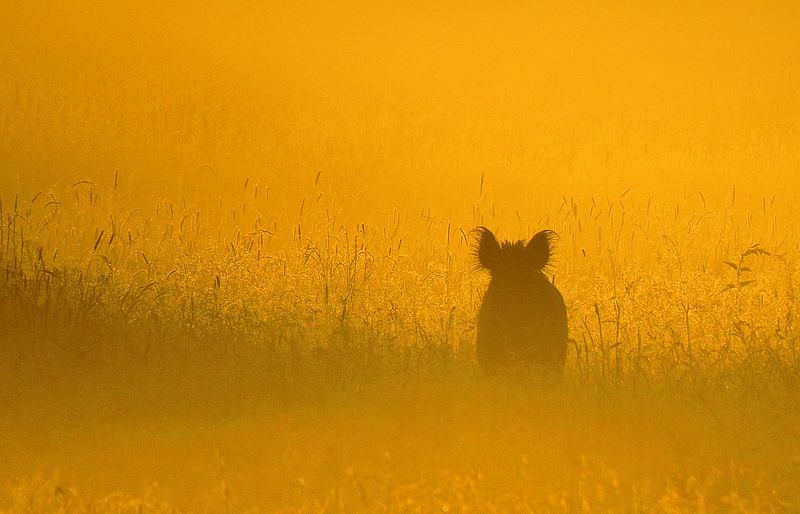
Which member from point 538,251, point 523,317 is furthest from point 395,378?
point 538,251

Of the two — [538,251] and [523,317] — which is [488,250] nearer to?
[538,251]

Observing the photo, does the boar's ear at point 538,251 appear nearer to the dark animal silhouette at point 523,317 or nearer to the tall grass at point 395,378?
the dark animal silhouette at point 523,317

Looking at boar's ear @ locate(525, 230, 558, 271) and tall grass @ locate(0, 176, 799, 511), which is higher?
boar's ear @ locate(525, 230, 558, 271)

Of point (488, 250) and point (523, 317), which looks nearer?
point (523, 317)

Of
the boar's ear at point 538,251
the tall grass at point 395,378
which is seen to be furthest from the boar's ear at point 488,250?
the tall grass at point 395,378

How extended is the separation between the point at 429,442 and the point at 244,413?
1.03 meters

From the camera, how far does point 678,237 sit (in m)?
9.09

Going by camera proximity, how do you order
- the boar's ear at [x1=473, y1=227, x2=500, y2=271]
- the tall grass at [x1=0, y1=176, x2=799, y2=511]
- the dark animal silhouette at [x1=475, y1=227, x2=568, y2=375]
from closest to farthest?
1. the tall grass at [x1=0, y1=176, x2=799, y2=511]
2. the dark animal silhouette at [x1=475, y1=227, x2=568, y2=375]
3. the boar's ear at [x1=473, y1=227, x2=500, y2=271]

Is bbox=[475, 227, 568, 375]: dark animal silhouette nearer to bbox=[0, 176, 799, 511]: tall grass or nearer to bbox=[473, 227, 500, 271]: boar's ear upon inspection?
bbox=[473, 227, 500, 271]: boar's ear

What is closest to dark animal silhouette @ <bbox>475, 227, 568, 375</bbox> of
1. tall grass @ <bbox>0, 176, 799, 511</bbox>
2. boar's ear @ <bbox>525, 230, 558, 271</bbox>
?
boar's ear @ <bbox>525, 230, 558, 271</bbox>

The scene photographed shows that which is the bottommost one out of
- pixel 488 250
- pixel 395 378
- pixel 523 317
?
pixel 395 378

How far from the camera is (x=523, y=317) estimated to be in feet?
16.6

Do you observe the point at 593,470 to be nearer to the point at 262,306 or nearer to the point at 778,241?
the point at 262,306

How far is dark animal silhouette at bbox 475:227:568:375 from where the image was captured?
5.07 metres
